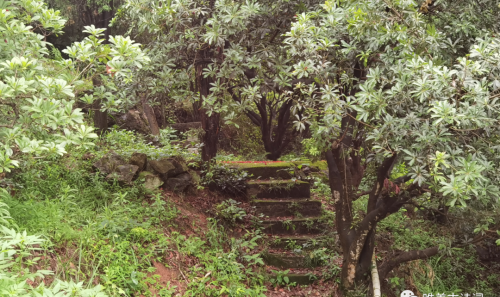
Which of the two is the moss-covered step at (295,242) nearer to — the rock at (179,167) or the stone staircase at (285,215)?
the stone staircase at (285,215)

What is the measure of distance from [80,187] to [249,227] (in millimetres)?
3177

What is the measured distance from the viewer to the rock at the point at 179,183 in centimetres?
760

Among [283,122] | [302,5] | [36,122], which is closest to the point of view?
[36,122]

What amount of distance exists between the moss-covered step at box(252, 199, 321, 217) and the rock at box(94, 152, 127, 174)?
2.79 meters

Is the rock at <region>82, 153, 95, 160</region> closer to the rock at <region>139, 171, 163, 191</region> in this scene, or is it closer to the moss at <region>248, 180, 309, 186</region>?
the rock at <region>139, 171, 163, 191</region>

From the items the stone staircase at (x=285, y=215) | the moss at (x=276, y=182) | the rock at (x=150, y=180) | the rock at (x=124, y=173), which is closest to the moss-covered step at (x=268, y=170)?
the stone staircase at (x=285, y=215)

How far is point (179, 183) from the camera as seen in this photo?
7.67m

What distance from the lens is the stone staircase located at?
7227mm

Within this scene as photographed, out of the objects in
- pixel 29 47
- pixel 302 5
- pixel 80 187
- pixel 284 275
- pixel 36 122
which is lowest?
pixel 284 275

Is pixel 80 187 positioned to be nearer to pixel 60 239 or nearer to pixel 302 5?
pixel 60 239

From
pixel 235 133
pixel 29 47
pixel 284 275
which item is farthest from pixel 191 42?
pixel 235 133

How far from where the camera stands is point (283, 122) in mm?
11930

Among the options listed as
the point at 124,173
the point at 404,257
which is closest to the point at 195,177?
the point at 124,173

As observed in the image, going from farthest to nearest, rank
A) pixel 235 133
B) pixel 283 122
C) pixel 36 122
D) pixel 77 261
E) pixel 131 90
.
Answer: pixel 235 133, pixel 283 122, pixel 131 90, pixel 77 261, pixel 36 122
